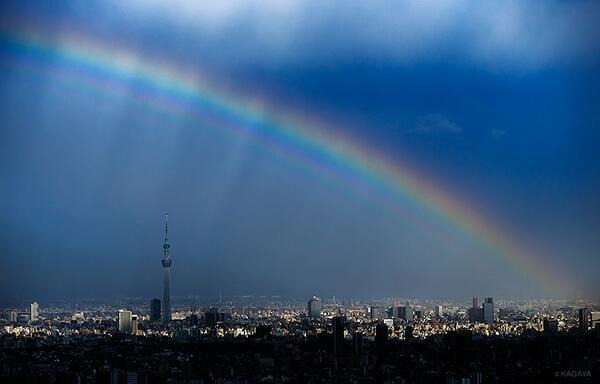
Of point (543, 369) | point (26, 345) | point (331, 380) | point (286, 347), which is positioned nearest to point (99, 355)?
point (26, 345)

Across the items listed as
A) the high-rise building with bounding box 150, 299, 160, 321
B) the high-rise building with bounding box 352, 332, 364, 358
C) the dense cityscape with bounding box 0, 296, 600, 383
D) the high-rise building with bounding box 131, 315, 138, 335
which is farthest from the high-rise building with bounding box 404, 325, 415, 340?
the high-rise building with bounding box 150, 299, 160, 321

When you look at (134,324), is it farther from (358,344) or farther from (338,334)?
(358,344)

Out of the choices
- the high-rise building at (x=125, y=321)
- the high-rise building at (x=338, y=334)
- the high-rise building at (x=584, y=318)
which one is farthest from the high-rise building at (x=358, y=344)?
the high-rise building at (x=125, y=321)

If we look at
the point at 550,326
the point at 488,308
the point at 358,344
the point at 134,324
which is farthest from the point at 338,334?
the point at 488,308

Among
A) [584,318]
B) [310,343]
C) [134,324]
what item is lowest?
[310,343]

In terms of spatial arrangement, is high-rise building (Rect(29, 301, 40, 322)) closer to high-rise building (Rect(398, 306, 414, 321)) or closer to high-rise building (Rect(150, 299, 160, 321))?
high-rise building (Rect(150, 299, 160, 321))

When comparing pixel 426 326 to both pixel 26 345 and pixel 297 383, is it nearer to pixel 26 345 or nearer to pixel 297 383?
pixel 297 383

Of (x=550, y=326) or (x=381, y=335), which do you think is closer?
(x=381, y=335)
